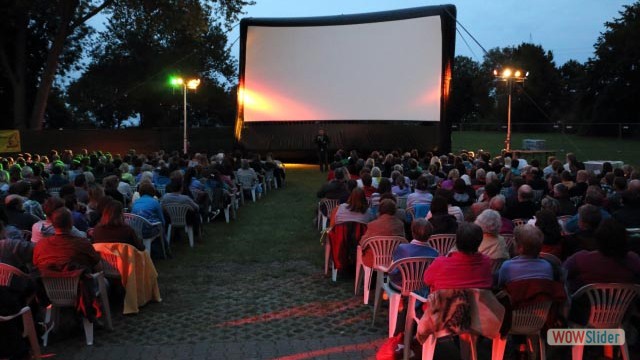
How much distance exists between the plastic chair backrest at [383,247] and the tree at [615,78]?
42.9 m

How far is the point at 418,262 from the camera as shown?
4062 millimetres

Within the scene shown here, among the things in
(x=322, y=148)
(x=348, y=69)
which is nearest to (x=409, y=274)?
(x=322, y=148)

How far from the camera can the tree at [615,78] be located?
4178 cm

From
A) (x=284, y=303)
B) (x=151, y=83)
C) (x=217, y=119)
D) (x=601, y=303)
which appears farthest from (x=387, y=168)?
(x=217, y=119)

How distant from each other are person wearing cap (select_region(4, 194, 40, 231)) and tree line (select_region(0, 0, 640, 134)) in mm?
14776

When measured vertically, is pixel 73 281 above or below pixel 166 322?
above

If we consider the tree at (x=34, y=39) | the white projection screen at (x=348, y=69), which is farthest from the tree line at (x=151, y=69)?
the white projection screen at (x=348, y=69)

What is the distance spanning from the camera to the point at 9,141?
18.0 m

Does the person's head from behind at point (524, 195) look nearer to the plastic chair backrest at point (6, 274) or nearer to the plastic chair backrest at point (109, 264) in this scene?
the plastic chair backrest at point (109, 264)

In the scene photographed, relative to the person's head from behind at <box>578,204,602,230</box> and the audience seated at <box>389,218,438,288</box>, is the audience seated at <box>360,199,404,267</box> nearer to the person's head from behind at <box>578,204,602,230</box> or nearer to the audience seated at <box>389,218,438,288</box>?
the audience seated at <box>389,218,438,288</box>

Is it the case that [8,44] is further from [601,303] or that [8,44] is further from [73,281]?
[601,303]

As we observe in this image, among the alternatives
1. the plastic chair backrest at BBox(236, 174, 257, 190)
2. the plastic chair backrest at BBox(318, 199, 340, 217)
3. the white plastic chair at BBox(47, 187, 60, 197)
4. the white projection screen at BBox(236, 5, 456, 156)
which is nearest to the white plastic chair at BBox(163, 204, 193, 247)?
the white plastic chair at BBox(47, 187, 60, 197)

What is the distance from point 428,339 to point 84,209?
4411 millimetres

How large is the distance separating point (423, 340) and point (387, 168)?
707 cm
